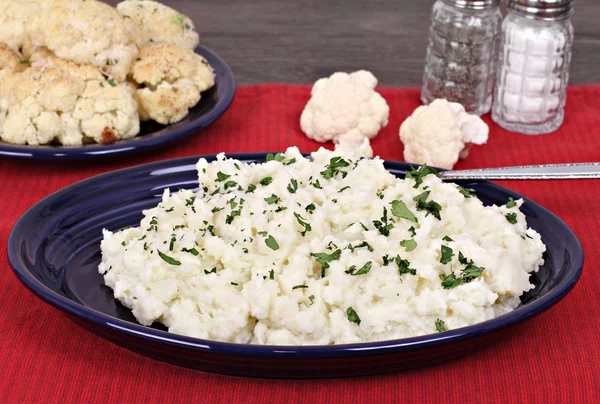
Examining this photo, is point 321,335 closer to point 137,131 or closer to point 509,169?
point 509,169

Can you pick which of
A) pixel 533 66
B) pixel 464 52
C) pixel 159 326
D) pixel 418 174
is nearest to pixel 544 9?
pixel 533 66

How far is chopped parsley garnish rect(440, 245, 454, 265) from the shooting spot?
152 cm

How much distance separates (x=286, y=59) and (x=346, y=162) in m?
1.73

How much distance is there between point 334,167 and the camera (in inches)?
71.4

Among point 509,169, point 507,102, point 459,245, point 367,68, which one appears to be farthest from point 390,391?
point 367,68

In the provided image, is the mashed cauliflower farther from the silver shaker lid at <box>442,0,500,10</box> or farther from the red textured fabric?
the silver shaker lid at <box>442,0,500,10</box>

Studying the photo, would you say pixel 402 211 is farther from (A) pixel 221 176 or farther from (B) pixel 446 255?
(A) pixel 221 176

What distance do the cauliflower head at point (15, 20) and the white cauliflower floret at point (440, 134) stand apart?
3.79ft

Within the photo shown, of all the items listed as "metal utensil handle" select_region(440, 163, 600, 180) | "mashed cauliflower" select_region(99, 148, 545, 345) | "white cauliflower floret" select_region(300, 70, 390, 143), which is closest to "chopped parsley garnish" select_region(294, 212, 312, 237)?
"mashed cauliflower" select_region(99, 148, 545, 345)

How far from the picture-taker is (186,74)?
99.8 inches

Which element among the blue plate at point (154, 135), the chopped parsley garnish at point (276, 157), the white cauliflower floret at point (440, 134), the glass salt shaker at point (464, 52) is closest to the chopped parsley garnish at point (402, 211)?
the chopped parsley garnish at point (276, 157)

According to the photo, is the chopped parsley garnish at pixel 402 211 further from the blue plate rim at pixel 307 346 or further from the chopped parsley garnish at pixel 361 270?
the blue plate rim at pixel 307 346

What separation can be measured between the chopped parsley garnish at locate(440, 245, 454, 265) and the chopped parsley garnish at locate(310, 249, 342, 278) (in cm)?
18

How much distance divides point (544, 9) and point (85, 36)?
51.8 inches
